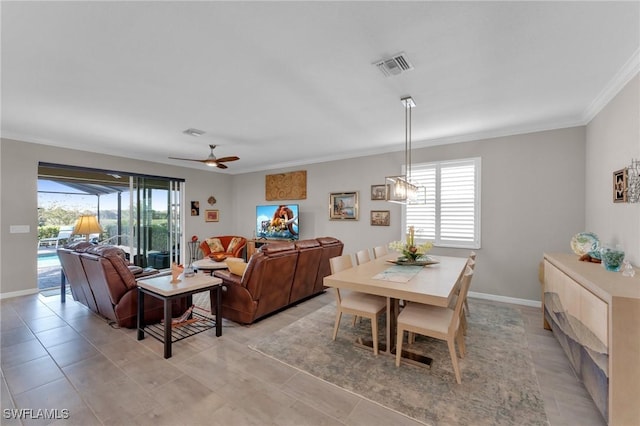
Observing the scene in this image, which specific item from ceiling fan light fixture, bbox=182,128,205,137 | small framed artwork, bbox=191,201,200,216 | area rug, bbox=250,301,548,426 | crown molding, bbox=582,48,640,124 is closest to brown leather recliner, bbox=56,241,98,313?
ceiling fan light fixture, bbox=182,128,205,137

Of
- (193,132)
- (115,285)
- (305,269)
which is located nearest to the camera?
(115,285)

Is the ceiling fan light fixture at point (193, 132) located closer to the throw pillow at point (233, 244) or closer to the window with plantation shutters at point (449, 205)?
the throw pillow at point (233, 244)

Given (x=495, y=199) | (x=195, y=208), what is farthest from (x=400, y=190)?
(x=195, y=208)

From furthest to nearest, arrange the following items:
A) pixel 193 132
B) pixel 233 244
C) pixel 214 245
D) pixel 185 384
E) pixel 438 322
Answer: pixel 233 244
pixel 214 245
pixel 193 132
pixel 438 322
pixel 185 384

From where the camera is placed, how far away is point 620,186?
262 centimetres

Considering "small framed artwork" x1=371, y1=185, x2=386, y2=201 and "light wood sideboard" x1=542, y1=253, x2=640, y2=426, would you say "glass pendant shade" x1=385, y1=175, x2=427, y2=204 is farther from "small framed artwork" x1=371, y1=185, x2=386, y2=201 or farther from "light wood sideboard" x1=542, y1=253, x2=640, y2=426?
"small framed artwork" x1=371, y1=185, x2=386, y2=201

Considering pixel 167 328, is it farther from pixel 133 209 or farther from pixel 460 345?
pixel 133 209

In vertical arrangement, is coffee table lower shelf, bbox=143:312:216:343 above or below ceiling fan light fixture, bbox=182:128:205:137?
below

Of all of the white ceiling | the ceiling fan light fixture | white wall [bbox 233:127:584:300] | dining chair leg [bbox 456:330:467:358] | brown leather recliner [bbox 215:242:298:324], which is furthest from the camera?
the ceiling fan light fixture

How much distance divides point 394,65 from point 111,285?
3.83 meters

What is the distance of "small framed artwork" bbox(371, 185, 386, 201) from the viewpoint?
5344 mm

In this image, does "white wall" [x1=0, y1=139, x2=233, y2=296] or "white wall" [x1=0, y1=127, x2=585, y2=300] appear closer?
"white wall" [x1=0, y1=127, x2=585, y2=300]

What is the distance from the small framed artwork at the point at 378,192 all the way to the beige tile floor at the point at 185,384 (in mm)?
3113

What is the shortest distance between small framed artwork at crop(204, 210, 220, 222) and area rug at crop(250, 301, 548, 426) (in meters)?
5.01
